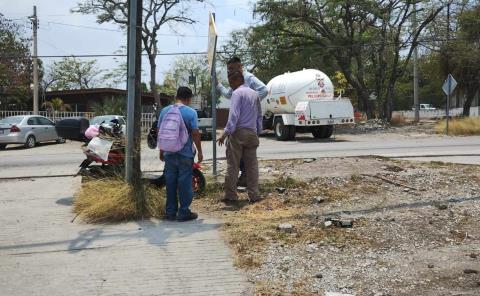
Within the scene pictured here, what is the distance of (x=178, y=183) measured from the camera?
274 inches

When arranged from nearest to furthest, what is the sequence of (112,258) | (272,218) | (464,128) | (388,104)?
1. (112,258)
2. (272,218)
3. (464,128)
4. (388,104)

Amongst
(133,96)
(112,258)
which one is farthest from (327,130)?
(112,258)

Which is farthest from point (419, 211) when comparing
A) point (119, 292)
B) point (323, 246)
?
point (119, 292)

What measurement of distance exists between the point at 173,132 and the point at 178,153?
10.8 inches

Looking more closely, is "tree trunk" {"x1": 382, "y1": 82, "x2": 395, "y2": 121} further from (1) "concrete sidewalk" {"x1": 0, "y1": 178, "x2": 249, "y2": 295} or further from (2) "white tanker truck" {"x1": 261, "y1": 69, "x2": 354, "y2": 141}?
(1) "concrete sidewalk" {"x1": 0, "y1": 178, "x2": 249, "y2": 295}

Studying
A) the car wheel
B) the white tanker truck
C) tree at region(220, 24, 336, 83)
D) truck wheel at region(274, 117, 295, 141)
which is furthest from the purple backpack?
tree at region(220, 24, 336, 83)

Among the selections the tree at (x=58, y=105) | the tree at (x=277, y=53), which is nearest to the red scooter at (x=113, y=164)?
the tree at (x=277, y=53)

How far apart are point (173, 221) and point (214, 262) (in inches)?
67.4

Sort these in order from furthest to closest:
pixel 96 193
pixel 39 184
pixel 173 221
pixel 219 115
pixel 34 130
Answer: pixel 219 115 → pixel 34 130 → pixel 39 184 → pixel 96 193 → pixel 173 221

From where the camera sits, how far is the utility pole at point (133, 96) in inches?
297

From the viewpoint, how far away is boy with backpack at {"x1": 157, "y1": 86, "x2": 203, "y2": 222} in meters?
6.91

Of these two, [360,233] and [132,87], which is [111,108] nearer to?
[132,87]

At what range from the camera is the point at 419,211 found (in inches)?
267

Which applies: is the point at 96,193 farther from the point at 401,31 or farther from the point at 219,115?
the point at 219,115
